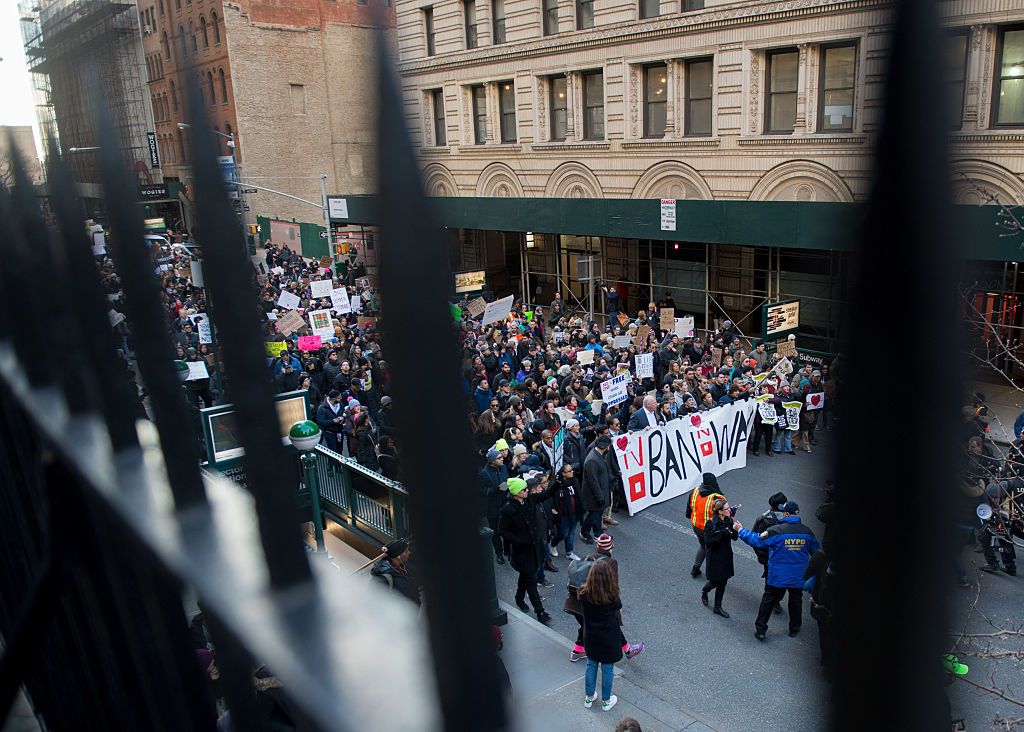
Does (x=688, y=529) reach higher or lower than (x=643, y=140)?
lower

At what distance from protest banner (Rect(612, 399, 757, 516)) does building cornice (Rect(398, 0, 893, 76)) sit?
8.29 m

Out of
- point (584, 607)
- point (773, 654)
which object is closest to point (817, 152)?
point (773, 654)

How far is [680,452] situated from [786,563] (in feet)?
15.7

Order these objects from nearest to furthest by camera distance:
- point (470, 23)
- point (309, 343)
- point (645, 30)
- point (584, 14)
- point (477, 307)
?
1. point (309, 343)
2. point (477, 307)
3. point (645, 30)
4. point (584, 14)
5. point (470, 23)

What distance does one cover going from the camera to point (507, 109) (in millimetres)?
27094

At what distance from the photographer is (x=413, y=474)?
61 centimetres

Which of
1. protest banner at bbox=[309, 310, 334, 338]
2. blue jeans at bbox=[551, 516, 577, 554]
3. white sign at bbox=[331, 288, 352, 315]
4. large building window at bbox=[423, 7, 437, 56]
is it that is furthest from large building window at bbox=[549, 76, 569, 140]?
blue jeans at bbox=[551, 516, 577, 554]

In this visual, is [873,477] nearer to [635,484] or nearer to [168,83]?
[168,83]

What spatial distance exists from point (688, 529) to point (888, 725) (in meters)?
12.1

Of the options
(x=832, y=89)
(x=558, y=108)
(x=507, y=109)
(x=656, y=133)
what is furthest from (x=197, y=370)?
(x=507, y=109)

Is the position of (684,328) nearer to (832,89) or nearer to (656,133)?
(832,89)

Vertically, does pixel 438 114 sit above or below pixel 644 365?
above

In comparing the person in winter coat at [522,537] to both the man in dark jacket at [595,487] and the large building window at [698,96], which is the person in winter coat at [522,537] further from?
the large building window at [698,96]

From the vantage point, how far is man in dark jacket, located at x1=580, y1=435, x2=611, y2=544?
11.5 metres
